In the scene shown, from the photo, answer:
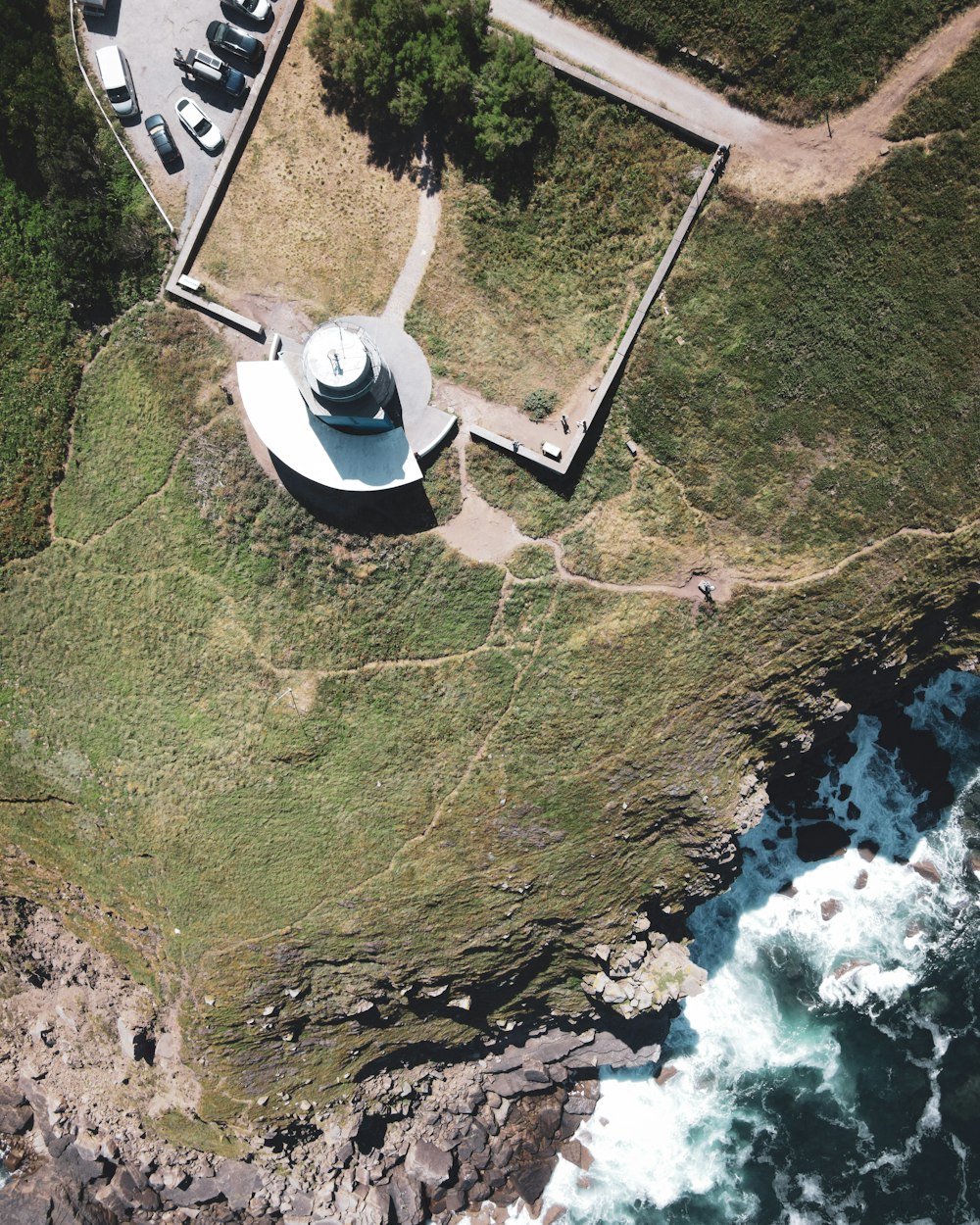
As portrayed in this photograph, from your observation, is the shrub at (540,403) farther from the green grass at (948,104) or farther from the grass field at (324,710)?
the green grass at (948,104)

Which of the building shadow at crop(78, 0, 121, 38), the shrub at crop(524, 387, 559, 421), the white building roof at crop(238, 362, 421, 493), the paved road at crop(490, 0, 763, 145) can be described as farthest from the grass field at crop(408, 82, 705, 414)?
the building shadow at crop(78, 0, 121, 38)

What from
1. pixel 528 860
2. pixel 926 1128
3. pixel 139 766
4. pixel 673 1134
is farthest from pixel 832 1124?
pixel 139 766

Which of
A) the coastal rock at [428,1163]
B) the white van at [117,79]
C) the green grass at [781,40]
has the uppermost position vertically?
the green grass at [781,40]

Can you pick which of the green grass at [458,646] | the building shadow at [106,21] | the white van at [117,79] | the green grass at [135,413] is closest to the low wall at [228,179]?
the green grass at [135,413]

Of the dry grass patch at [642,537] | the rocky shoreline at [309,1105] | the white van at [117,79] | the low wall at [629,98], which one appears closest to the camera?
the low wall at [629,98]

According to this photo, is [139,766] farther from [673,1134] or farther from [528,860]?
[673,1134]

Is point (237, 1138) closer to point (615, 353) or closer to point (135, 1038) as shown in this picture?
point (135, 1038)

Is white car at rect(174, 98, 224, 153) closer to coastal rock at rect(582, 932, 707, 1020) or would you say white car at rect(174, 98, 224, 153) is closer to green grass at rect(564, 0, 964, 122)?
green grass at rect(564, 0, 964, 122)
